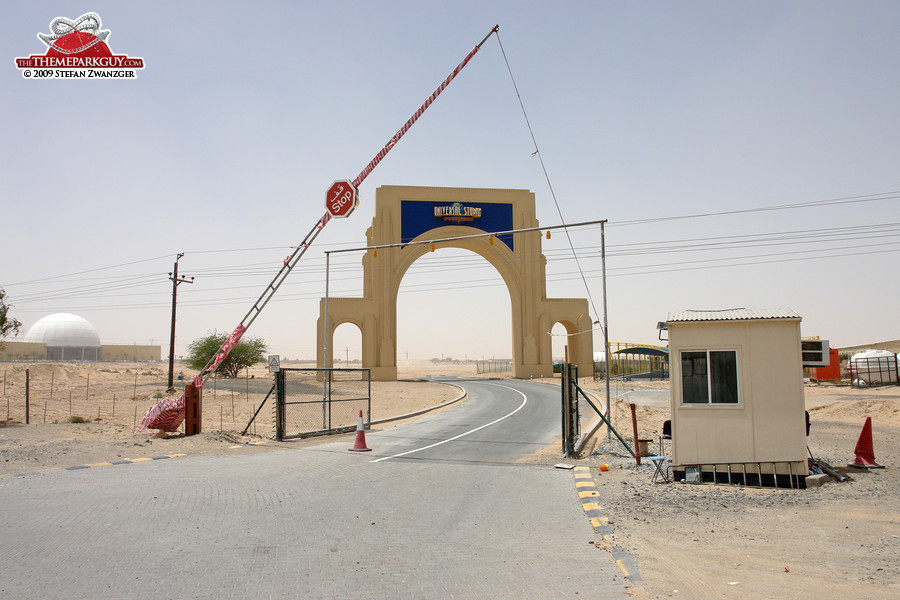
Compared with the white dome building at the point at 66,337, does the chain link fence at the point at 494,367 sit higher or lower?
lower

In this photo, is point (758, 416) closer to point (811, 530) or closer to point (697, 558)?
point (811, 530)

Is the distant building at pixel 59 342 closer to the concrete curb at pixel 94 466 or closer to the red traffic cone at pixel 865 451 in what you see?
the concrete curb at pixel 94 466

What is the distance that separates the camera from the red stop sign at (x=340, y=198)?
17922mm

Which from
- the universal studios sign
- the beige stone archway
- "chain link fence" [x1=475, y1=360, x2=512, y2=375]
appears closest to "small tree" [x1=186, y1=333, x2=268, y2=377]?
the beige stone archway

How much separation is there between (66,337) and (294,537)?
5293 inches

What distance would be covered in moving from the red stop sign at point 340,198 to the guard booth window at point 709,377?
10.9 meters

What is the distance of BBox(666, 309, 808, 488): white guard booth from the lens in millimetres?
10594

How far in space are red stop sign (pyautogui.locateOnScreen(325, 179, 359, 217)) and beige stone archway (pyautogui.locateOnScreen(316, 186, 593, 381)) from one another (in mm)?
31359

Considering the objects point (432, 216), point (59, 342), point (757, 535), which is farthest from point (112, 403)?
point (59, 342)

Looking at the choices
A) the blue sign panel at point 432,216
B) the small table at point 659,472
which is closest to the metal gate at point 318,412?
the small table at point 659,472

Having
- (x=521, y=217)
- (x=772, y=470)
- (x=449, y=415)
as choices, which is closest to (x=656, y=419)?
(x=449, y=415)

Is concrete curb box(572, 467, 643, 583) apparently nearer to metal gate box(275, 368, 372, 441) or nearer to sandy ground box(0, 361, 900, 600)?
sandy ground box(0, 361, 900, 600)

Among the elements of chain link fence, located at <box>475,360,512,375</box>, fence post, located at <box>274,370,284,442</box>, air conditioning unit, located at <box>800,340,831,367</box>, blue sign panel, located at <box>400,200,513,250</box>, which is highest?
blue sign panel, located at <box>400,200,513,250</box>

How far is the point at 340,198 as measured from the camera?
708 inches
